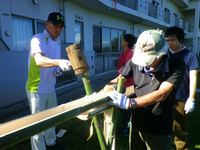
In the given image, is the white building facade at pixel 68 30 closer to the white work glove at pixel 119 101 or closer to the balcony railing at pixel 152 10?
the balcony railing at pixel 152 10

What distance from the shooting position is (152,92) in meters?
1.53

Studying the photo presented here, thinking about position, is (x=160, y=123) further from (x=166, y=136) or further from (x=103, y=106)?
(x=103, y=106)

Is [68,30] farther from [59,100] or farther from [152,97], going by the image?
[152,97]

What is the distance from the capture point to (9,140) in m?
0.86

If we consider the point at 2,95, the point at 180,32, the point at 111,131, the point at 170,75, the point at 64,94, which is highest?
the point at 180,32

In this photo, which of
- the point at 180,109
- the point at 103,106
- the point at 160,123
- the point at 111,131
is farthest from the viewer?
the point at 180,109

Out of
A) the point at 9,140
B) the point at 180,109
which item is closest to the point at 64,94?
the point at 180,109

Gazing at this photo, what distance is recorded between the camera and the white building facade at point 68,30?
4.53 meters

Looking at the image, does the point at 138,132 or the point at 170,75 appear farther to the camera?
the point at 138,132

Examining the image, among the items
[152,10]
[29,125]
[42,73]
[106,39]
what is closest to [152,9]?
[152,10]

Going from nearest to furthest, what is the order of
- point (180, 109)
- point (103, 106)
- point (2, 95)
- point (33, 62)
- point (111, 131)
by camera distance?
1. point (103, 106)
2. point (111, 131)
3. point (33, 62)
4. point (180, 109)
5. point (2, 95)

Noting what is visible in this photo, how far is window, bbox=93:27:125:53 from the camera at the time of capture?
11.0 meters

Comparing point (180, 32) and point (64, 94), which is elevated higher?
point (180, 32)

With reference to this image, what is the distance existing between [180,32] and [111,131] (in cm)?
213
